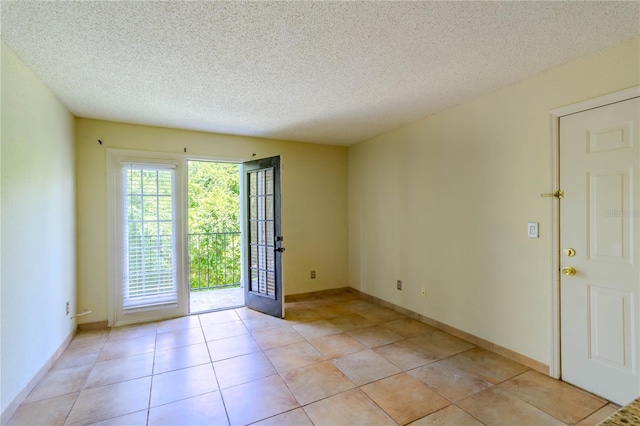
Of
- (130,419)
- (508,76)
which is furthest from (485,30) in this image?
(130,419)

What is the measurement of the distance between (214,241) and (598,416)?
518cm

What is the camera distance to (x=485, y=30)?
1762 millimetres

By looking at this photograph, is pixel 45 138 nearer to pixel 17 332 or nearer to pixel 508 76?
pixel 17 332

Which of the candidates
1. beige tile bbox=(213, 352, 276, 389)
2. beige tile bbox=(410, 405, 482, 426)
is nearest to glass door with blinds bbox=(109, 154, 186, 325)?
beige tile bbox=(213, 352, 276, 389)

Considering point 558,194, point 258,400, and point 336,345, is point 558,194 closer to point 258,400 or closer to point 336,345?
point 336,345

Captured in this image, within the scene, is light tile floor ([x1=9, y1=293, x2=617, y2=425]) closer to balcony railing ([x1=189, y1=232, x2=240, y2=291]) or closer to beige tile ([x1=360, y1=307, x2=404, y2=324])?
beige tile ([x1=360, y1=307, x2=404, y2=324])

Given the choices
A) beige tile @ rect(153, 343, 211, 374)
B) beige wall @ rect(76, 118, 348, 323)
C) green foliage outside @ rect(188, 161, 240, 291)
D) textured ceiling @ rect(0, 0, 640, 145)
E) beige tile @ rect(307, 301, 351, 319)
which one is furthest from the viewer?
green foliage outside @ rect(188, 161, 240, 291)

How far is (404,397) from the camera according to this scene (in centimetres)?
208

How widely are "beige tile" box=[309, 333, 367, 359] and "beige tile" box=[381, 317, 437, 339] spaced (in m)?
0.55

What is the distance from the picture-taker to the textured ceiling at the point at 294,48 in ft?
5.21

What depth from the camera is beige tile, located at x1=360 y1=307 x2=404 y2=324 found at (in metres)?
3.61

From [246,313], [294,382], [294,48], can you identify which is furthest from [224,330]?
[294,48]

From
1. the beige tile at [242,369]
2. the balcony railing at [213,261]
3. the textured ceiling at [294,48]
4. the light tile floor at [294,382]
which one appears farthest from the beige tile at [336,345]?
the balcony railing at [213,261]

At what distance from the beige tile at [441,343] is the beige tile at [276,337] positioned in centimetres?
125
